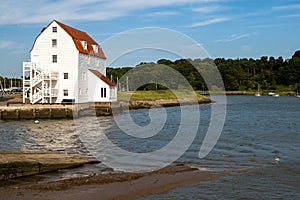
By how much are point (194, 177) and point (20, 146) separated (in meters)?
12.3

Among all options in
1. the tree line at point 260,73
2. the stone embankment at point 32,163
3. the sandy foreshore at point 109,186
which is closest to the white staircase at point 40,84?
the stone embankment at point 32,163

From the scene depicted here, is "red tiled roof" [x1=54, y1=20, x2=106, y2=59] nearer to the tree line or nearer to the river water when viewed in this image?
the river water

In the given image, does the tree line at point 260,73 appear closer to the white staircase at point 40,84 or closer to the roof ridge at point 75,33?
the roof ridge at point 75,33

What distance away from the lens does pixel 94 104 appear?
49094mm

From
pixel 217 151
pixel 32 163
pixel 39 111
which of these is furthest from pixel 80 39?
pixel 32 163

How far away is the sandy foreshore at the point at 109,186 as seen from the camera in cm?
1238

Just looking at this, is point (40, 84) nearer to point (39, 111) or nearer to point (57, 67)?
point (57, 67)

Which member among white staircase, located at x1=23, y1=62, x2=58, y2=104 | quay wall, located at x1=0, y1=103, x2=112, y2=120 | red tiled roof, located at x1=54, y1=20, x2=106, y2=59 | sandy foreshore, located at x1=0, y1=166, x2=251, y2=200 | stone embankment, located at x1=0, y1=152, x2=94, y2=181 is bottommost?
sandy foreshore, located at x1=0, y1=166, x2=251, y2=200

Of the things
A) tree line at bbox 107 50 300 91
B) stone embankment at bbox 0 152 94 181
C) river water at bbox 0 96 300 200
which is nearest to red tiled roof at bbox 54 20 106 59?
river water at bbox 0 96 300 200

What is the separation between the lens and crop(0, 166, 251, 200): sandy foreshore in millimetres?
12375

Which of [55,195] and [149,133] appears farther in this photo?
[149,133]

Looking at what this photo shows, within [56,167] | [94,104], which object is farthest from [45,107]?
[56,167]

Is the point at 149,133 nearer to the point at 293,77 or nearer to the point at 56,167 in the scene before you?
the point at 56,167

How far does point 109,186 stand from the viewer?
13609mm
